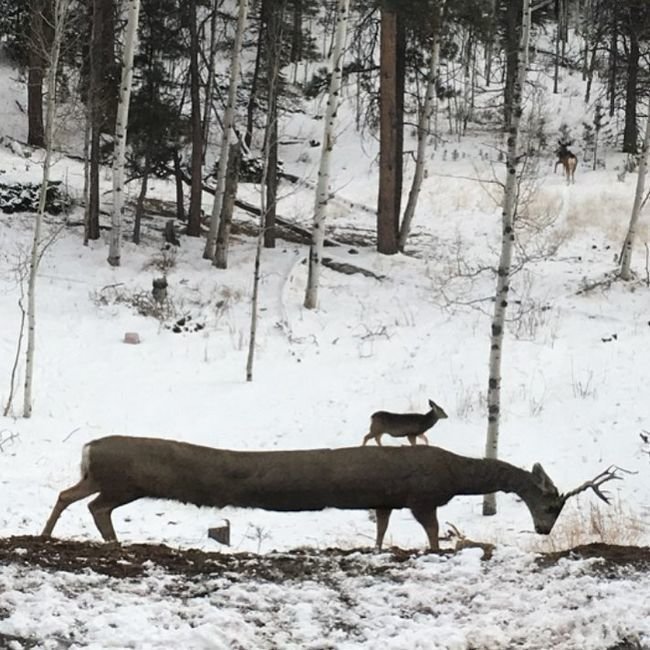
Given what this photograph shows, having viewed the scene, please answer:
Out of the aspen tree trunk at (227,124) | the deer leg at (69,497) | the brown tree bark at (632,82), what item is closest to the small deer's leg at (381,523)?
the deer leg at (69,497)

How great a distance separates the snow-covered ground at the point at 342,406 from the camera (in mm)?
4289

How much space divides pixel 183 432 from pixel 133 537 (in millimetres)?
4704

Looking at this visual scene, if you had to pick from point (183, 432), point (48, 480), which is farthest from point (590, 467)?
point (48, 480)

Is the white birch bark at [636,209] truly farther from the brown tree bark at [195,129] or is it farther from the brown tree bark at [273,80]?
the brown tree bark at [195,129]

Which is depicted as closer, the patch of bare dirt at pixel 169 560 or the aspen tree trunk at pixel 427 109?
the patch of bare dirt at pixel 169 560

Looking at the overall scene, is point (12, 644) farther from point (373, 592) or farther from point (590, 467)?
point (590, 467)

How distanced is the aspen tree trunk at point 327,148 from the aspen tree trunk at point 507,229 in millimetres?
7714

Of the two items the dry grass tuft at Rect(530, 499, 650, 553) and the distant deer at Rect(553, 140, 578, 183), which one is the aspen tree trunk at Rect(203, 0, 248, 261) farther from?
the distant deer at Rect(553, 140, 578, 183)

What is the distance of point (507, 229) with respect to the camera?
1155 centimetres

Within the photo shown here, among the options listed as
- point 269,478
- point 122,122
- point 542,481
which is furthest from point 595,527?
point 122,122

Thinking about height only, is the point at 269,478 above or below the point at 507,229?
below

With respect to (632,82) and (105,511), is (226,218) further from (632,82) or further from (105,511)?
(105,511)

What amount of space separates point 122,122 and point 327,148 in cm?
471

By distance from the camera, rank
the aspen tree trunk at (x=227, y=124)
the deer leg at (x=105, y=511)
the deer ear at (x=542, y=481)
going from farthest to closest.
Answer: the aspen tree trunk at (x=227, y=124) < the deer ear at (x=542, y=481) < the deer leg at (x=105, y=511)
